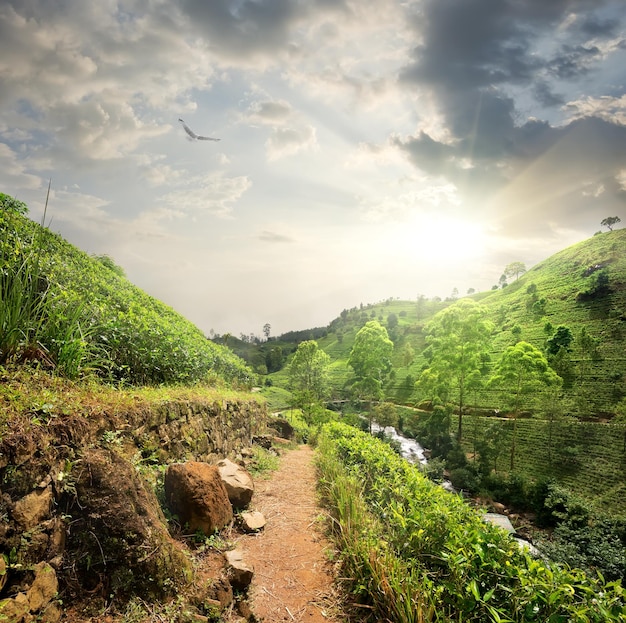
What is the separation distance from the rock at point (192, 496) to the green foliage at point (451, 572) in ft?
5.73

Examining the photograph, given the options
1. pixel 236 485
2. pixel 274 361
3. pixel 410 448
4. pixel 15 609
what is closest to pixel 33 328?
pixel 15 609

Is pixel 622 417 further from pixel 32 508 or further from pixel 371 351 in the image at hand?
pixel 32 508

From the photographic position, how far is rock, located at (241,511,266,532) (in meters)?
5.22

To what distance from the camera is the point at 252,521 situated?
211 inches

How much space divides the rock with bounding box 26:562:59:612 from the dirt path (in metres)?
2.09

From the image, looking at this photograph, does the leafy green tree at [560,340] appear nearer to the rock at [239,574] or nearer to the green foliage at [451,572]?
the green foliage at [451,572]

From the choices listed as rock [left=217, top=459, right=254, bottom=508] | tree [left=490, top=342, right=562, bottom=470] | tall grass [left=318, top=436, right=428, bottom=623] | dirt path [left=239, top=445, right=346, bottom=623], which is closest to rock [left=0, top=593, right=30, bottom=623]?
dirt path [left=239, top=445, right=346, bottom=623]

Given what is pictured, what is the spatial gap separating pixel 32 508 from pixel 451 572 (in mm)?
3478

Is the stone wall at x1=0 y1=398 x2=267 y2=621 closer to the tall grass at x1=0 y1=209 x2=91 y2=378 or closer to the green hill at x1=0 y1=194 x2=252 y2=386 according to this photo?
the tall grass at x1=0 y1=209 x2=91 y2=378

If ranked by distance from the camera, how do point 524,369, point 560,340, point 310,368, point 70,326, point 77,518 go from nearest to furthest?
point 77,518 < point 70,326 < point 524,369 < point 310,368 < point 560,340

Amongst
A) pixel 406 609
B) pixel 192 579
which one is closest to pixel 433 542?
pixel 406 609

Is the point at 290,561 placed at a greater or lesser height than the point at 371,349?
lesser

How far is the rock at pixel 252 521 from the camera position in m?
5.22

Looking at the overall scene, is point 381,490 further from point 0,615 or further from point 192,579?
point 0,615
